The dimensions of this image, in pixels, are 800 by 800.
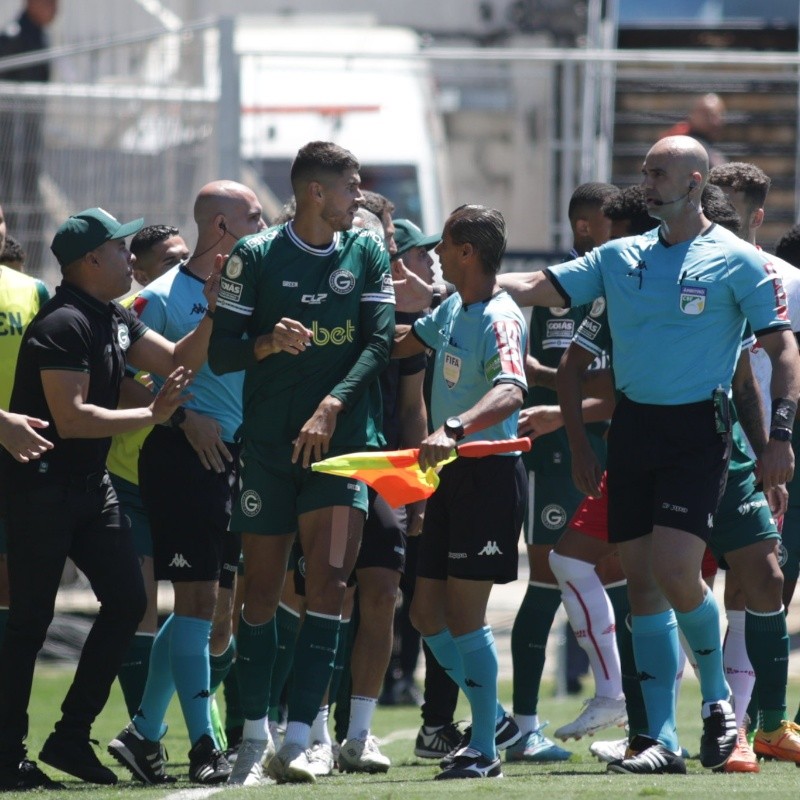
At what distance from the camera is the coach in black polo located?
20.4 ft

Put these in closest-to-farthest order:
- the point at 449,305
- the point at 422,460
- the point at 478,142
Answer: the point at 422,460 < the point at 449,305 < the point at 478,142

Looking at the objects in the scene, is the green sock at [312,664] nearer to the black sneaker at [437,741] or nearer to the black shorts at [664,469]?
the black shorts at [664,469]

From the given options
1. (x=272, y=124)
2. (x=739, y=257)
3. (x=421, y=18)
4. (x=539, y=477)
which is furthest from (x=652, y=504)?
(x=421, y=18)

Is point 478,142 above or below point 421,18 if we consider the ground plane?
below

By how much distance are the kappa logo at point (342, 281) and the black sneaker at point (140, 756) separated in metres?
1.94

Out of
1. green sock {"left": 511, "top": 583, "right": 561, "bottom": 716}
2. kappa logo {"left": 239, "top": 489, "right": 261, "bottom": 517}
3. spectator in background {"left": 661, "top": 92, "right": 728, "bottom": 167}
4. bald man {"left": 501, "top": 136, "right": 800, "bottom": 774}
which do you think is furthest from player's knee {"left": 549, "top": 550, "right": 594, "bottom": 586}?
spectator in background {"left": 661, "top": 92, "right": 728, "bottom": 167}

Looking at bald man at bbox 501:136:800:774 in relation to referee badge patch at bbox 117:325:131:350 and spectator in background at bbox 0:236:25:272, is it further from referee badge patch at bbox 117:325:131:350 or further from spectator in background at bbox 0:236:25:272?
spectator in background at bbox 0:236:25:272

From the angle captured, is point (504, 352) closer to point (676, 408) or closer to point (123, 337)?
point (676, 408)

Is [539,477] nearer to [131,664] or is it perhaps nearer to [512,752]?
[512,752]

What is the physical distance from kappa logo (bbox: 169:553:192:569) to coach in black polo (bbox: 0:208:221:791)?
18cm

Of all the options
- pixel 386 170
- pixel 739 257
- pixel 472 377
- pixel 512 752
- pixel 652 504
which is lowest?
pixel 512 752

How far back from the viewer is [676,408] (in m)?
6.20

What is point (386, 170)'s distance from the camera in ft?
43.0

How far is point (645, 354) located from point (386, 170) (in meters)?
7.11
